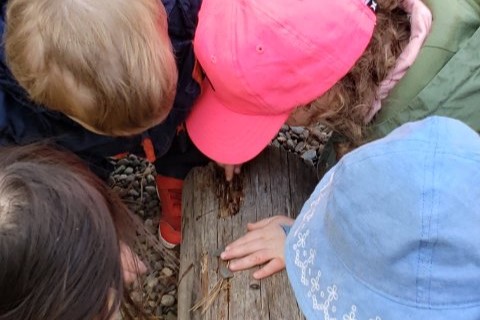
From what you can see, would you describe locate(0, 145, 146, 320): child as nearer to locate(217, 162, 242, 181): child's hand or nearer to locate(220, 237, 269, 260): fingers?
locate(220, 237, 269, 260): fingers

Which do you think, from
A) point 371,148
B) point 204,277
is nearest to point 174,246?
point 204,277

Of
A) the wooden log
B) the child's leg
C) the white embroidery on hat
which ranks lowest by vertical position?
the child's leg

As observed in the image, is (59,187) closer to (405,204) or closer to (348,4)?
(405,204)

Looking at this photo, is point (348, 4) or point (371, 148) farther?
point (348, 4)

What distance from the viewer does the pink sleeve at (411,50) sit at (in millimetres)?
1828

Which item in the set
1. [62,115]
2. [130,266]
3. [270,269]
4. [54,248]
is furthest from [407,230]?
[62,115]

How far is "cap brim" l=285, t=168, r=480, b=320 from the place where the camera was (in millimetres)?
1169

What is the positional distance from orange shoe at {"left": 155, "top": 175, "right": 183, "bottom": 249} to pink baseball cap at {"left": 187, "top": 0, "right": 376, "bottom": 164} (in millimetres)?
715

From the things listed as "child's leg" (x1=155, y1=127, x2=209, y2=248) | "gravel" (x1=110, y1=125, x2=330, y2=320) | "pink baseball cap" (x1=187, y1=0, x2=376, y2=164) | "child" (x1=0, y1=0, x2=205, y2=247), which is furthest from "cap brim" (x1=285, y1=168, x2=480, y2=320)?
"gravel" (x1=110, y1=125, x2=330, y2=320)

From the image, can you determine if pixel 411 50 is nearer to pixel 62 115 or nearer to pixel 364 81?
pixel 364 81

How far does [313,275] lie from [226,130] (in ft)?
2.22

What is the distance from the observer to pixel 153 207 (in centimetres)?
270

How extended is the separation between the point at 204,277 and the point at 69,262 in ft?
2.03

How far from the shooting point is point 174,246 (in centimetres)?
256
